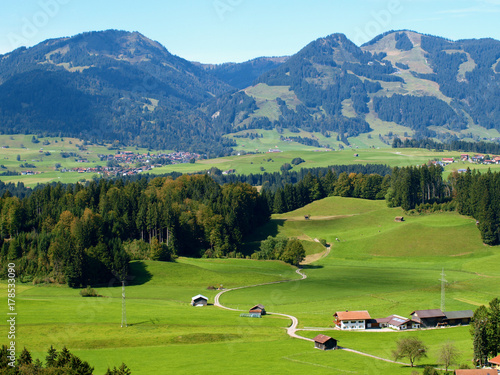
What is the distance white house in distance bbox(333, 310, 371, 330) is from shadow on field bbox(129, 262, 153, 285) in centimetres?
4313

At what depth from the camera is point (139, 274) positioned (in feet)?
351

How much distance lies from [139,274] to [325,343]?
5338 cm

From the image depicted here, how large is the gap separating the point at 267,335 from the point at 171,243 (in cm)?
6260

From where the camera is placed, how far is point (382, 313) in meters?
79.0

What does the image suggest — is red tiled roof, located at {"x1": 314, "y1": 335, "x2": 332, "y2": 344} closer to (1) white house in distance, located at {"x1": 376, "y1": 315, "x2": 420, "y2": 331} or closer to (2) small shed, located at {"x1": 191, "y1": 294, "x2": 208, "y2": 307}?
(1) white house in distance, located at {"x1": 376, "y1": 315, "x2": 420, "y2": 331}

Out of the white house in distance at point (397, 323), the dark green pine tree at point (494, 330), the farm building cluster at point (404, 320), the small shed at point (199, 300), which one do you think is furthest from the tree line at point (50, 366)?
the dark green pine tree at point (494, 330)

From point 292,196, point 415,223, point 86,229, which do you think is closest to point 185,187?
point 292,196

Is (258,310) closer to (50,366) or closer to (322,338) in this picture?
(322,338)

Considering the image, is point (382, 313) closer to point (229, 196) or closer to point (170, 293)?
point (170, 293)

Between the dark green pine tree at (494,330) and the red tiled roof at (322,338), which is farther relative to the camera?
the red tiled roof at (322,338)

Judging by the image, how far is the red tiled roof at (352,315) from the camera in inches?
2889

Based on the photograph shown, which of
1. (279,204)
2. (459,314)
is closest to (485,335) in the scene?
(459,314)

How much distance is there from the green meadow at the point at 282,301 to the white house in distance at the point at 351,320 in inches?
81.0

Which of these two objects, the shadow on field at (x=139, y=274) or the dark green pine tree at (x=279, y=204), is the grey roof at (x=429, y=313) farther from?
the dark green pine tree at (x=279, y=204)
